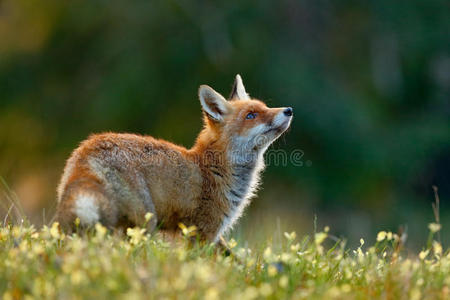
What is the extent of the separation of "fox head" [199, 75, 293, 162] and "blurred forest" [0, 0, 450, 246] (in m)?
5.79

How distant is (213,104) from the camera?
7.36 meters

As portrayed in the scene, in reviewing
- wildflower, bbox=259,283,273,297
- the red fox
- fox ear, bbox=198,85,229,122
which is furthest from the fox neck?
wildflower, bbox=259,283,273,297

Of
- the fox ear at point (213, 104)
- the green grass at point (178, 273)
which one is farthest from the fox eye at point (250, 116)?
the green grass at point (178, 273)

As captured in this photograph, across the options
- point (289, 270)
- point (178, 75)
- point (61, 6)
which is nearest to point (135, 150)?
point (289, 270)

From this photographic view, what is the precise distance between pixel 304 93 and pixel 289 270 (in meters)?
10.6

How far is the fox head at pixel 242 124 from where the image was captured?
23.1ft

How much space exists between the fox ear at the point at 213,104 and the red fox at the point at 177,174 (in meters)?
0.01

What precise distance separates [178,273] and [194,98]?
10532 millimetres

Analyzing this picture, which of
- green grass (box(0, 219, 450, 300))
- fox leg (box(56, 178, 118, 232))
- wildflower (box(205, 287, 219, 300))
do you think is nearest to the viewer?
wildflower (box(205, 287, 219, 300))

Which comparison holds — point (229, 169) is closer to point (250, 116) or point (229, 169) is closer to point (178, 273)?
point (250, 116)

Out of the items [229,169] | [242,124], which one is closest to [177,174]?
[229,169]

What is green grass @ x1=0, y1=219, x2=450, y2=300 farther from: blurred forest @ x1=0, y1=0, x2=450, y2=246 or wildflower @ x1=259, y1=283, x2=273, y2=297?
blurred forest @ x1=0, y1=0, x2=450, y2=246

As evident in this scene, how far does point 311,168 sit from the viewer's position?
47.8ft

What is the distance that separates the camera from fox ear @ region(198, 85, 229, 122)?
23.7ft
